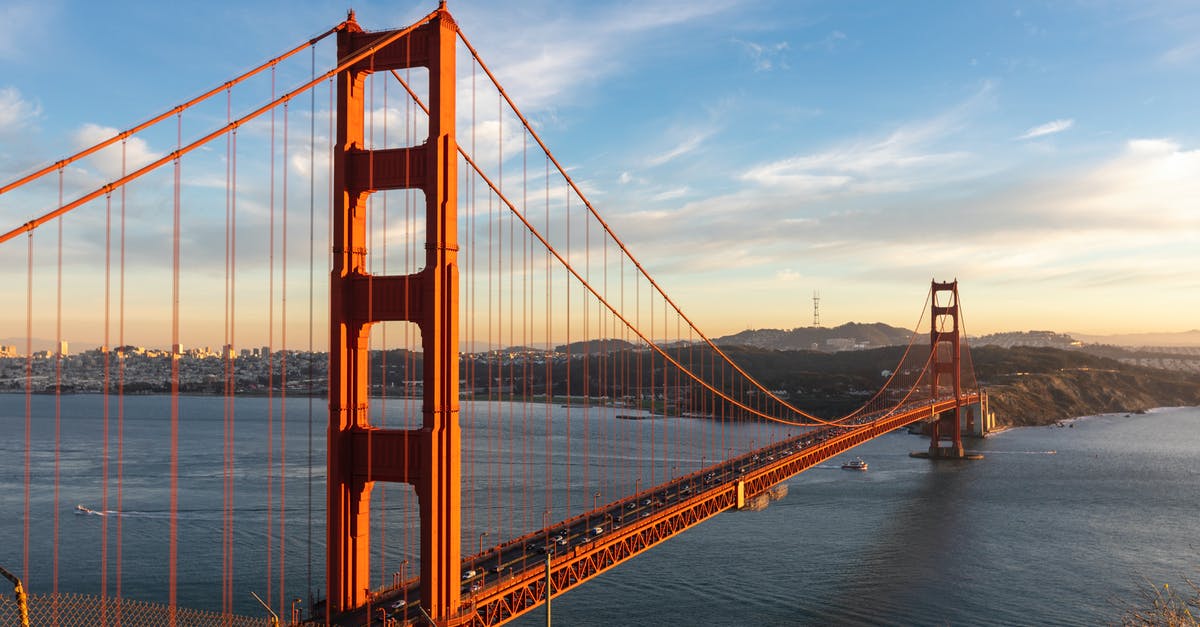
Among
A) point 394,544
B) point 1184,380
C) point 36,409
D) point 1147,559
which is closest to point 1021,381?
point 1184,380

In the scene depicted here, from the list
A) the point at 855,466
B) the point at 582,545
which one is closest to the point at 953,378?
the point at 855,466

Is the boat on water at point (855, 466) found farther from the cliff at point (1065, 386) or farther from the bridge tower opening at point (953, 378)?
the cliff at point (1065, 386)

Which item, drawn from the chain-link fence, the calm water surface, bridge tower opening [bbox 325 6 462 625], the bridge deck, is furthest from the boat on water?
bridge tower opening [bbox 325 6 462 625]

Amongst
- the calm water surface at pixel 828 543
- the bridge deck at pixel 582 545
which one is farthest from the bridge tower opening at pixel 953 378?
the bridge deck at pixel 582 545

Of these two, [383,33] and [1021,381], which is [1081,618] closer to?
[383,33]

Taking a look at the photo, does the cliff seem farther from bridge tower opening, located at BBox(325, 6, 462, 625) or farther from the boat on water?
bridge tower opening, located at BBox(325, 6, 462, 625)

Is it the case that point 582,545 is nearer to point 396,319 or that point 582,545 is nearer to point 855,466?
point 396,319
